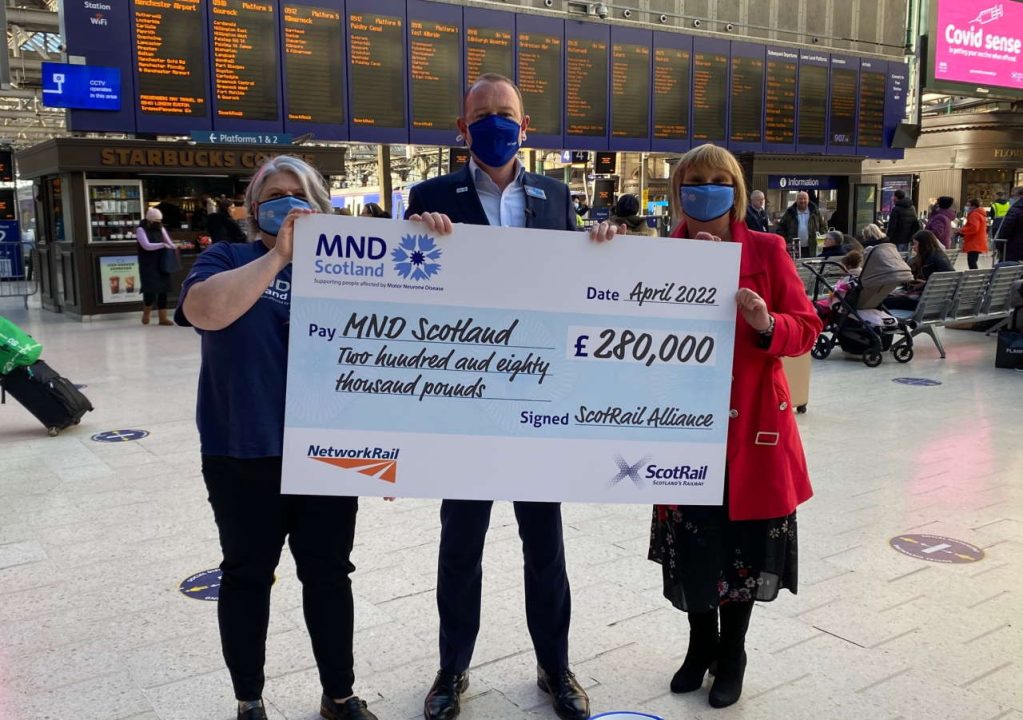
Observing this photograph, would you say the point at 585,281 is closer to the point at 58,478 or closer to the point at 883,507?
the point at 883,507

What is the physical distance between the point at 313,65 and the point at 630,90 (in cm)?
595

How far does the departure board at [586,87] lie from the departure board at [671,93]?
119 cm

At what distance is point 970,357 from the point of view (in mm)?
9688

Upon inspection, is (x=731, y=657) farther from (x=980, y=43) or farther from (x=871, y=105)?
(x=980, y=43)

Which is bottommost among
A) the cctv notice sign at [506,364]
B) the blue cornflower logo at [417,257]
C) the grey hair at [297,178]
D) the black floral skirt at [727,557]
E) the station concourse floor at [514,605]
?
the station concourse floor at [514,605]

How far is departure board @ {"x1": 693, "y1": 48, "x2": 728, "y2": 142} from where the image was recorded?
16891 millimetres

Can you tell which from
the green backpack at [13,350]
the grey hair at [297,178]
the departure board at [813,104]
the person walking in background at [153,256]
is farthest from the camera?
the departure board at [813,104]

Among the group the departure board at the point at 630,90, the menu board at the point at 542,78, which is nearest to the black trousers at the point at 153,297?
the menu board at the point at 542,78

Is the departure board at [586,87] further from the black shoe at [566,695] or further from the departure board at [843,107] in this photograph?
the black shoe at [566,695]

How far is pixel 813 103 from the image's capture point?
18.4 m

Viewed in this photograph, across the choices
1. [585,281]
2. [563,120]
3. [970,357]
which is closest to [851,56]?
[563,120]

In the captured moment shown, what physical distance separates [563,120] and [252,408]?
45.7 ft

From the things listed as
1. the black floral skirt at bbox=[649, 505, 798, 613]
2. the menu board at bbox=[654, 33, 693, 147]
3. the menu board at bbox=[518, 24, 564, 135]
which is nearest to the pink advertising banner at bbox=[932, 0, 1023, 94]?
the menu board at bbox=[654, 33, 693, 147]

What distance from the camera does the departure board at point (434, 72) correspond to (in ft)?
46.0
